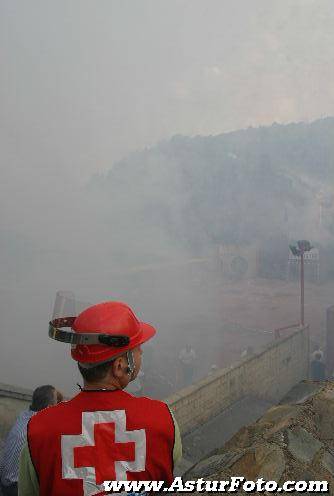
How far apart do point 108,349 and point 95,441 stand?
29 cm

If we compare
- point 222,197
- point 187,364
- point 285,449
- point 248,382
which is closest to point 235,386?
point 248,382

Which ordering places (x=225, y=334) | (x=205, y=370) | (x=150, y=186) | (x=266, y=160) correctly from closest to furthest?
(x=205, y=370) → (x=225, y=334) → (x=150, y=186) → (x=266, y=160)

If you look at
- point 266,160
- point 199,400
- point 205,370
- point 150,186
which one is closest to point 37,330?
point 205,370

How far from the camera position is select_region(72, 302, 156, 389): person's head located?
4.22ft

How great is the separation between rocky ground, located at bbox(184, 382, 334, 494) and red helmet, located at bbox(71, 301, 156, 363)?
1.15 metres

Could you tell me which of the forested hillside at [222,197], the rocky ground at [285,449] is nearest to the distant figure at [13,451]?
the rocky ground at [285,449]

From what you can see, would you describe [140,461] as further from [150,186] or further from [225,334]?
[150,186]

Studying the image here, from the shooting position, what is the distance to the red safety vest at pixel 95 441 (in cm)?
121

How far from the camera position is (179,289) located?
23.8m

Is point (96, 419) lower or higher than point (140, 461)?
higher

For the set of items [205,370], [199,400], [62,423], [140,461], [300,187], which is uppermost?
[300,187]

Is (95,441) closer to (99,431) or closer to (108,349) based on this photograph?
(99,431)

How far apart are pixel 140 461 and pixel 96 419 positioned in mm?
214

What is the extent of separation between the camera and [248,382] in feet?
26.5
